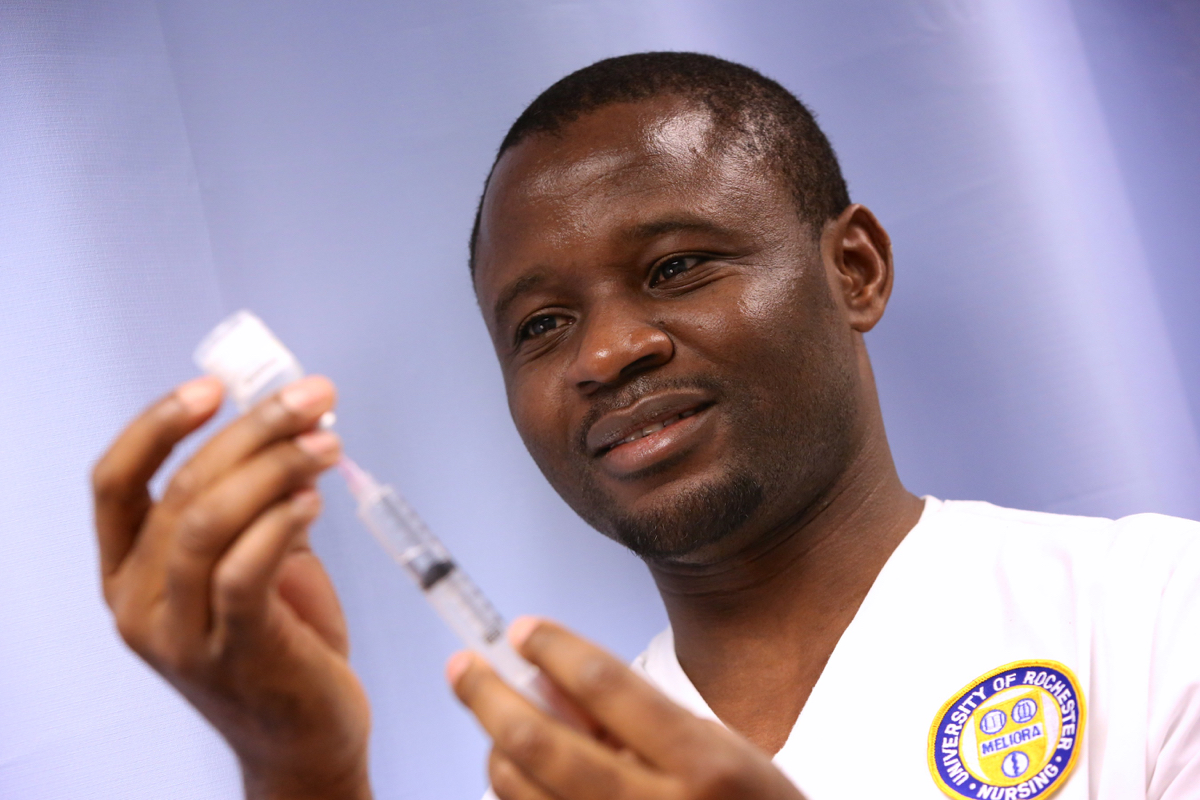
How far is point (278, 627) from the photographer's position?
75 centimetres

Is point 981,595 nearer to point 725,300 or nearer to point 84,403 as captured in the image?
point 725,300

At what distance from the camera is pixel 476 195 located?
1780mm

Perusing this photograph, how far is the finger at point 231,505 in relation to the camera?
0.67 m

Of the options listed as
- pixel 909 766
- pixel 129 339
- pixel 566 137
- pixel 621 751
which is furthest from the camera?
pixel 129 339

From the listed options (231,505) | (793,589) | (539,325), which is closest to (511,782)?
(231,505)

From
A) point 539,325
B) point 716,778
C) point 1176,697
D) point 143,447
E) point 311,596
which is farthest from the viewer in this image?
point 539,325

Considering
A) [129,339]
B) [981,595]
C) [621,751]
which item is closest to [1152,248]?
[981,595]

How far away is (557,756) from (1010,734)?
24.2 inches

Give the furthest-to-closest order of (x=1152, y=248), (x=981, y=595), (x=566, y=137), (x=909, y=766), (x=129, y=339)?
(x=1152, y=248), (x=129, y=339), (x=566, y=137), (x=981, y=595), (x=909, y=766)

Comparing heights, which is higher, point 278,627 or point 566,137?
point 566,137

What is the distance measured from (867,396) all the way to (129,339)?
1.09 m

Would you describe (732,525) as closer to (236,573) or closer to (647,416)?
(647,416)

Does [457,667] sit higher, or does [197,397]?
[197,397]

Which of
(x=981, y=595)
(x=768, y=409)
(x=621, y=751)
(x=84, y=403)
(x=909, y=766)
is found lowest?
(x=909, y=766)
